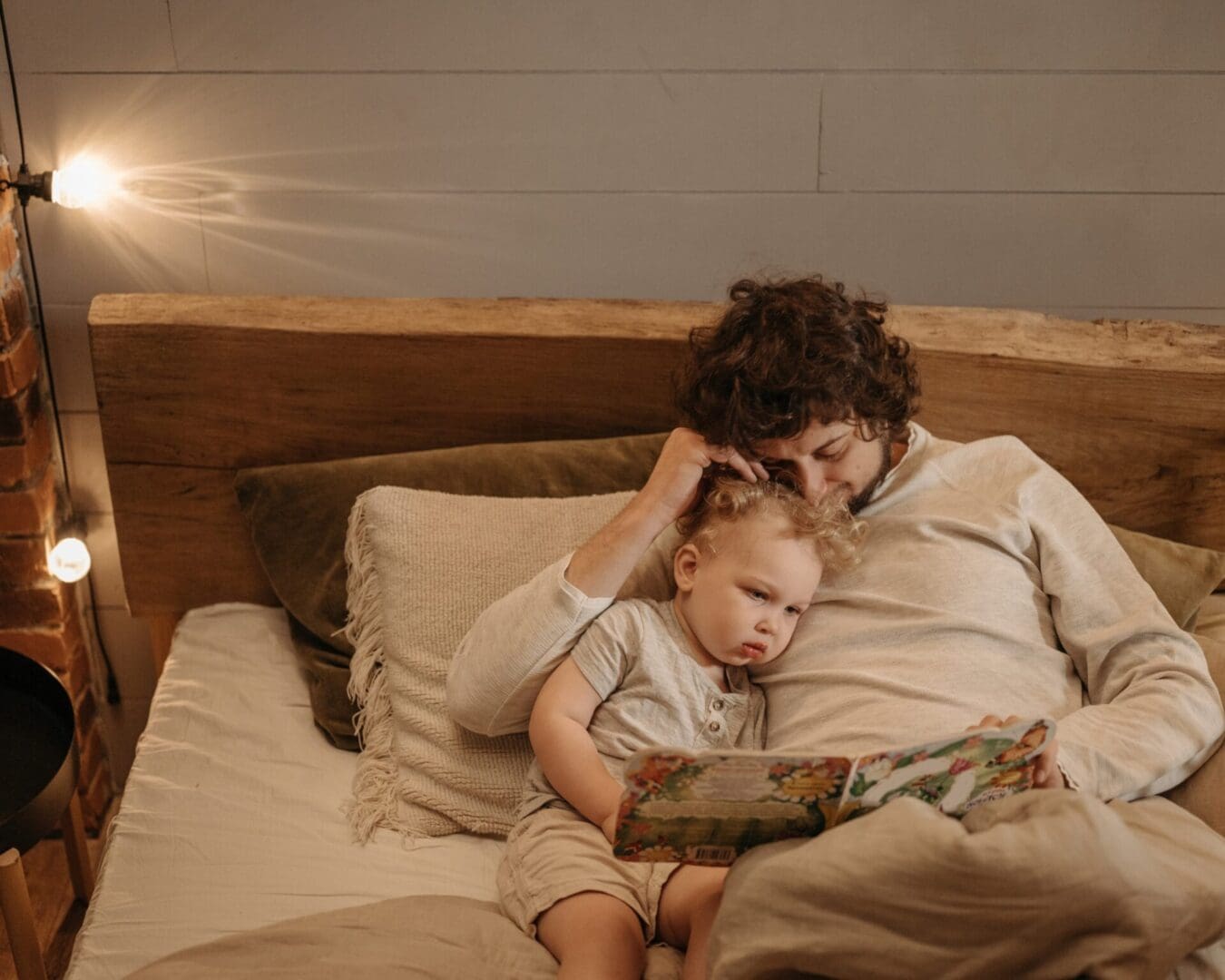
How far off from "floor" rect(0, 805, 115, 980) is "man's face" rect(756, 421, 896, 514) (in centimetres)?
128

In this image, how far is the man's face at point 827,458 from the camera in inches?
52.4

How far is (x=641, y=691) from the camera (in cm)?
131

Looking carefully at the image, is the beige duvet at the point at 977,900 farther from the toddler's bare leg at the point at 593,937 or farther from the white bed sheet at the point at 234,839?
the white bed sheet at the point at 234,839

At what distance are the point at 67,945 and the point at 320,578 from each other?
0.79m

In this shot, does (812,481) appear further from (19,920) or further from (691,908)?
(19,920)

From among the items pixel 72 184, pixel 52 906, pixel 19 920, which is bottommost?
pixel 52 906

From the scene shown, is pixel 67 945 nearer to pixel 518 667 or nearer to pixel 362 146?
pixel 518 667

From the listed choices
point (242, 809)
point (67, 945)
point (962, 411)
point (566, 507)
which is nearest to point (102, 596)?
point (67, 945)

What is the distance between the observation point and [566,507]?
159cm

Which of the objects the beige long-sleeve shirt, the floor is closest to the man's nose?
the beige long-sleeve shirt

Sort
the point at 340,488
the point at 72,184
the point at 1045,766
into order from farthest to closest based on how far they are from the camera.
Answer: the point at 72,184 < the point at 340,488 < the point at 1045,766

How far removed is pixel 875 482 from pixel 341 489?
711 millimetres

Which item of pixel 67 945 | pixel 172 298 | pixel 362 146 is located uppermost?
pixel 362 146

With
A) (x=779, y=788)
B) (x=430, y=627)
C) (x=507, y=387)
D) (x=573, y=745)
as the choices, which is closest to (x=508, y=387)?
(x=507, y=387)
